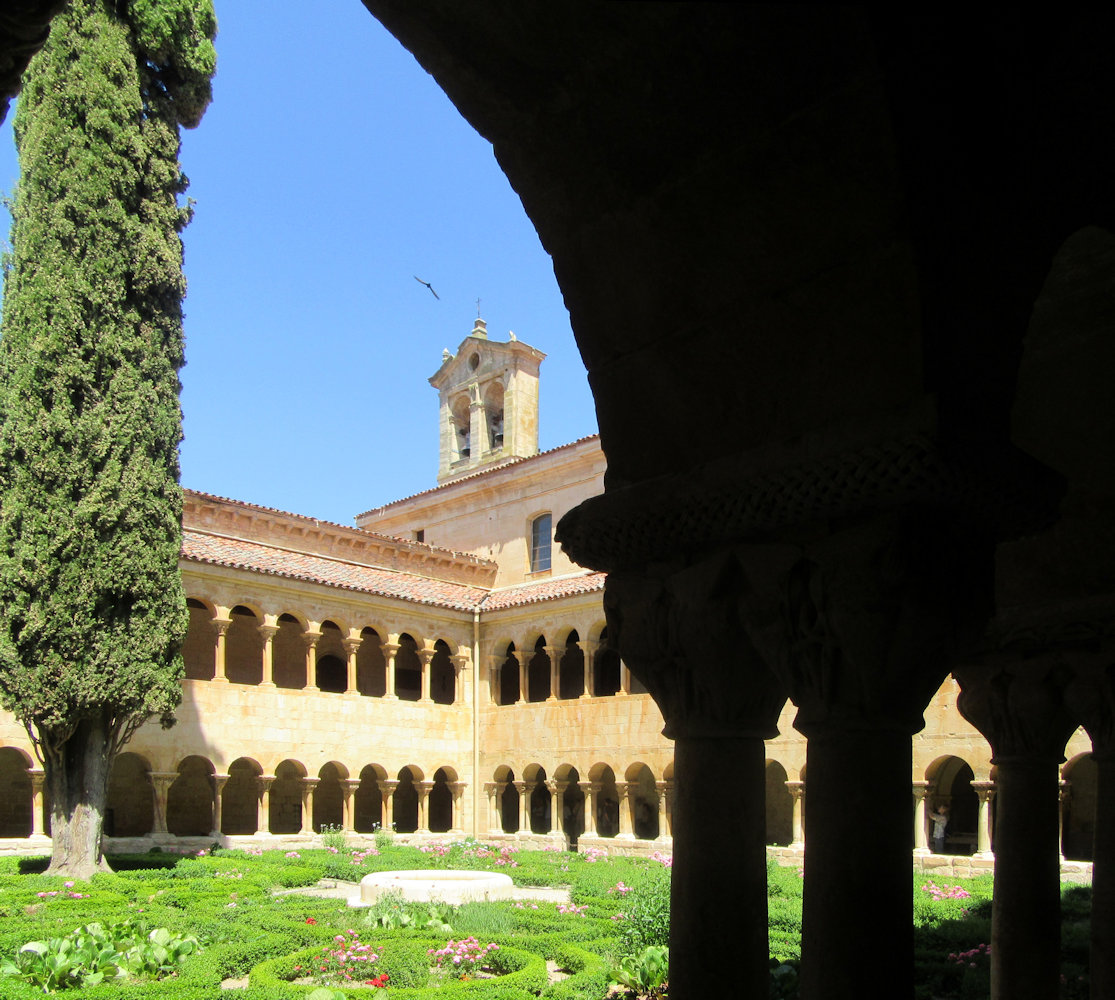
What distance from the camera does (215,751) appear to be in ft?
67.0

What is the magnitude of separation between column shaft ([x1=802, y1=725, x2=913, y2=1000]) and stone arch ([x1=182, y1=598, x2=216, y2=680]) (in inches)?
869

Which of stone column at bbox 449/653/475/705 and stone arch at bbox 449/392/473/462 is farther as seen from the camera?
stone arch at bbox 449/392/473/462

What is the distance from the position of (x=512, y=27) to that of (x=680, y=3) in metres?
0.44

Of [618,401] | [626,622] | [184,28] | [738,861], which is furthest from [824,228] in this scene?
[184,28]

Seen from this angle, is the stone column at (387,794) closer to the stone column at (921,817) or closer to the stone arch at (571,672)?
the stone arch at (571,672)

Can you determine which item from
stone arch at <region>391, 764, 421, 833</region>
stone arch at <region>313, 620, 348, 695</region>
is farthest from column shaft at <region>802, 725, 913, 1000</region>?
stone arch at <region>391, 764, 421, 833</region>

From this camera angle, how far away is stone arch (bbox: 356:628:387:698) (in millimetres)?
27047

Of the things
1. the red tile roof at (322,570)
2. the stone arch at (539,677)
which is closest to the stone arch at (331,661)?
the red tile roof at (322,570)

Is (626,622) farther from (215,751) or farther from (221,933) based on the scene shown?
(215,751)

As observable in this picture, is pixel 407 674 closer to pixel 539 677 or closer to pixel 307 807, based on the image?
pixel 539 677

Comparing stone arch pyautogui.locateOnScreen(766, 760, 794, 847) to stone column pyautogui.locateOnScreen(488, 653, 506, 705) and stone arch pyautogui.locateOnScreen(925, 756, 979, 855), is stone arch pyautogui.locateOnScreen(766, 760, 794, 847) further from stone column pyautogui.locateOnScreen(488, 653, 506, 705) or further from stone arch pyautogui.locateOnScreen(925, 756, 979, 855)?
stone column pyautogui.locateOnScreen(488, 653, 506, 705)

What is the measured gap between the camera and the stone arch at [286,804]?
81.7 ft

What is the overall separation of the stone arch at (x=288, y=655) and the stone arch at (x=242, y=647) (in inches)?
21.9

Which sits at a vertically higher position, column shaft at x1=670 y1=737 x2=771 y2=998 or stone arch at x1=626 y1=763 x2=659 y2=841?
column shaft at x1=670 y1=737 x2=771 y2=998
